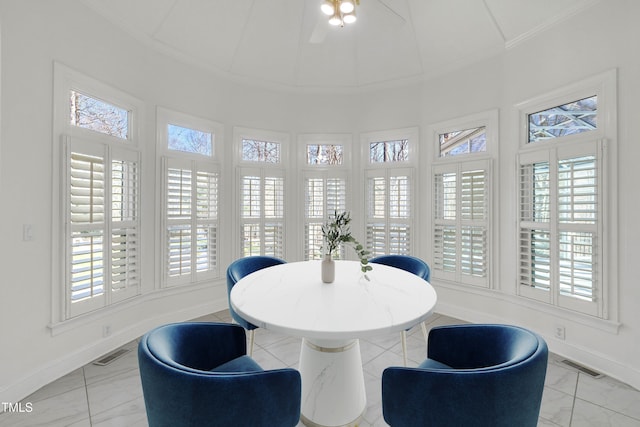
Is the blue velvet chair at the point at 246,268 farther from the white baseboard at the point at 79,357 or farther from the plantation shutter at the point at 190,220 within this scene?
the white baseboard at the point at 79,357

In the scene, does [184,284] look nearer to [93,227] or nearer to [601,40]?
[93,227]

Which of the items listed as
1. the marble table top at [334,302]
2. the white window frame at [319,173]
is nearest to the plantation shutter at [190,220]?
the white window frame at [319,173]

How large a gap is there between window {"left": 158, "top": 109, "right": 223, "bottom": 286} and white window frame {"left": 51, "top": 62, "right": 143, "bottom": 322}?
38 centimetres

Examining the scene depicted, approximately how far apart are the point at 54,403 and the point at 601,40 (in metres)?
4.87

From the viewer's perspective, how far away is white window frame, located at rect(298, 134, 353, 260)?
4172mm

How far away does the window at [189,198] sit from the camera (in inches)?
126

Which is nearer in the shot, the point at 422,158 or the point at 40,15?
the point at 40,15

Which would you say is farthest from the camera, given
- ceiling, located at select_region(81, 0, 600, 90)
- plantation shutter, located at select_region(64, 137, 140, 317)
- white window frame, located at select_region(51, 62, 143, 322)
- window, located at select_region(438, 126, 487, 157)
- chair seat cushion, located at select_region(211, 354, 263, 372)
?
window, located at select_region(438, 126, 487, 157)

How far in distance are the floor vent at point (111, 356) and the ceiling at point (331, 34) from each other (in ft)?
9.76

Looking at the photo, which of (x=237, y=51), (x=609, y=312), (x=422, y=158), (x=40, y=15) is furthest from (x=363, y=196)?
(x=40, y=15)

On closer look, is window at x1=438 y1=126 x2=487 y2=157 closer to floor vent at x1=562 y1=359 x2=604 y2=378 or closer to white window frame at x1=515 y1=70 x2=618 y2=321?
white window frame at x1=515 y1=70 x2=618 y2=321

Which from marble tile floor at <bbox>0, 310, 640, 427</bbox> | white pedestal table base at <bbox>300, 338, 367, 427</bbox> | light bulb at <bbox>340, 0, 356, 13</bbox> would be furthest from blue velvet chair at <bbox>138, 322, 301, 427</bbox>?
light bulb at <bbox>340, 0, 356, 13</bbox>

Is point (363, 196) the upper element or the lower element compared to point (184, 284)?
upper

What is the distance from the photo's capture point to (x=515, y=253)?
3025 mm
